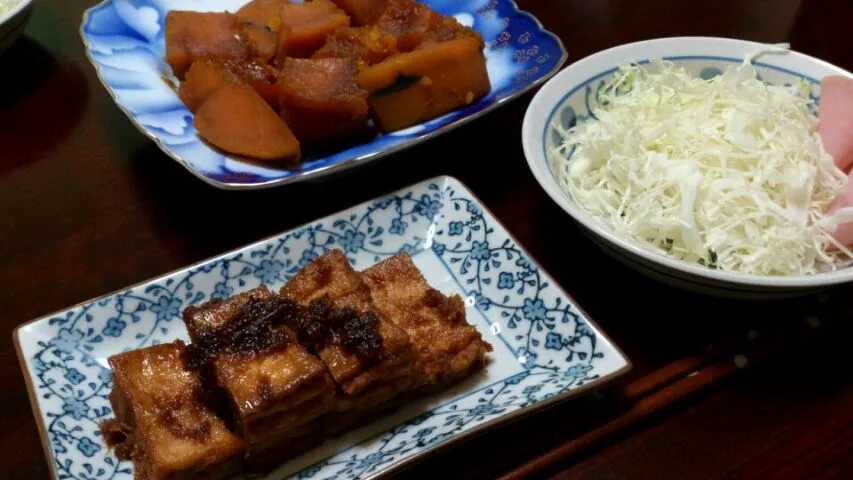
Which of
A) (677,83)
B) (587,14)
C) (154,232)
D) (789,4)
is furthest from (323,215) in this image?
(789,4)

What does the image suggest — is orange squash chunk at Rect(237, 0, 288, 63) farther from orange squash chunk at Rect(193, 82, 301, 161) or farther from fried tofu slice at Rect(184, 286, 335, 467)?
fried tofu slice at Rect(184, 286, 335, 467)

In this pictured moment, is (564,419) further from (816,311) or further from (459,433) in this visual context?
(816,311)

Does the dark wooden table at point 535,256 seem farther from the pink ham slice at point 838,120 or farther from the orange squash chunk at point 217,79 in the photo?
the pink ham slice at point 838,120

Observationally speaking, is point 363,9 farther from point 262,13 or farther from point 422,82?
point 422,82

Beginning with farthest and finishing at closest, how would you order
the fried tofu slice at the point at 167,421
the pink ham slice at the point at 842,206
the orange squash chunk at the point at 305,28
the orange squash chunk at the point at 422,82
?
the orange squash chunk at the point at 305,28 < the orange squash chunk at the point at 422,82 < the pink ham slice at the point at 842,206 < the fried tofu slice at the point at 167,421

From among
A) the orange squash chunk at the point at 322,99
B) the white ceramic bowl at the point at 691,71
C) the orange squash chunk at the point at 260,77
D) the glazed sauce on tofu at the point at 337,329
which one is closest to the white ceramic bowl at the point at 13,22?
the orange squash chunk at the point at 260,77

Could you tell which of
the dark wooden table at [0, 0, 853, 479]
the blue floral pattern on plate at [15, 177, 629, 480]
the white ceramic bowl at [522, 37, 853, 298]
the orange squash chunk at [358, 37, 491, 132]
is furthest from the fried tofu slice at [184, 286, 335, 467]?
the orange squash chunk at [358, 37, 491, 132]

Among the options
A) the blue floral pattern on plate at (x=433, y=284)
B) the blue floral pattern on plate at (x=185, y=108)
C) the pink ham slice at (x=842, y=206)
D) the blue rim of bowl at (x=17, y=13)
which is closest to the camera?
the blue floral pattern on plate at (x=433, y=284)
